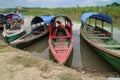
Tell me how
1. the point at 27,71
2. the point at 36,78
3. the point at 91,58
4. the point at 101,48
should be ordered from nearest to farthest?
1. the point at 36,78
2. the point at 27,71
3. the point at 101,48
4. the point at 91,58

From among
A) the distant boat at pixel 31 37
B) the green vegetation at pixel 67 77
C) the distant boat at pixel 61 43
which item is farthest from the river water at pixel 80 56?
the green vegetation at pixel 67 77

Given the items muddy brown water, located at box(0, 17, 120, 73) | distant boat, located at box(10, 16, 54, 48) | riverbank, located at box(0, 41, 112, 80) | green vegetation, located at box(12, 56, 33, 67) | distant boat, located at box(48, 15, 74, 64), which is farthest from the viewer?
distant boat, located at box(10, 16, 54, 48)

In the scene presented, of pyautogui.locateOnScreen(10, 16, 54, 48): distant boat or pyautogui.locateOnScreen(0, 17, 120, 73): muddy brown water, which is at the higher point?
pyautogui.locateOnScreen(10, 16, 54, 48): distant boat

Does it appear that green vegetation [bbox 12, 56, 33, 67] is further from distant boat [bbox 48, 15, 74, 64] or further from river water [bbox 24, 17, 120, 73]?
river water [bbox 24, 17, 120, 73]

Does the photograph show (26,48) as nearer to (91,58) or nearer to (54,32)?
(54,32)

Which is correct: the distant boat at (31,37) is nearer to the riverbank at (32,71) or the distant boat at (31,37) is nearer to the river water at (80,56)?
the river water at (80,56)

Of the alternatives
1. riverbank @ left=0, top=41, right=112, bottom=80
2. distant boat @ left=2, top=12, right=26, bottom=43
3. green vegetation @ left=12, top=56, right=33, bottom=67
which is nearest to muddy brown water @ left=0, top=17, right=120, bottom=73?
distant boat @ left=2, top=12, right=26, bottom=43

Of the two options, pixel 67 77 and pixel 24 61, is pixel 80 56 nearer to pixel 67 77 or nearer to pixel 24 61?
pixel 24 61

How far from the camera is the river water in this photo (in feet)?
32.4

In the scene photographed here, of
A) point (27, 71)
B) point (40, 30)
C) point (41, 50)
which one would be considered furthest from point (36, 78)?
point (40, 30)

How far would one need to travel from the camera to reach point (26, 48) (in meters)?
12.9

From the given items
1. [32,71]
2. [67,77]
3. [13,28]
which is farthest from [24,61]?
[13,28]

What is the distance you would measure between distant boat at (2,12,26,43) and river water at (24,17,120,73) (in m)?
1.30

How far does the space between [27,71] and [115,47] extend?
5.02 metres
